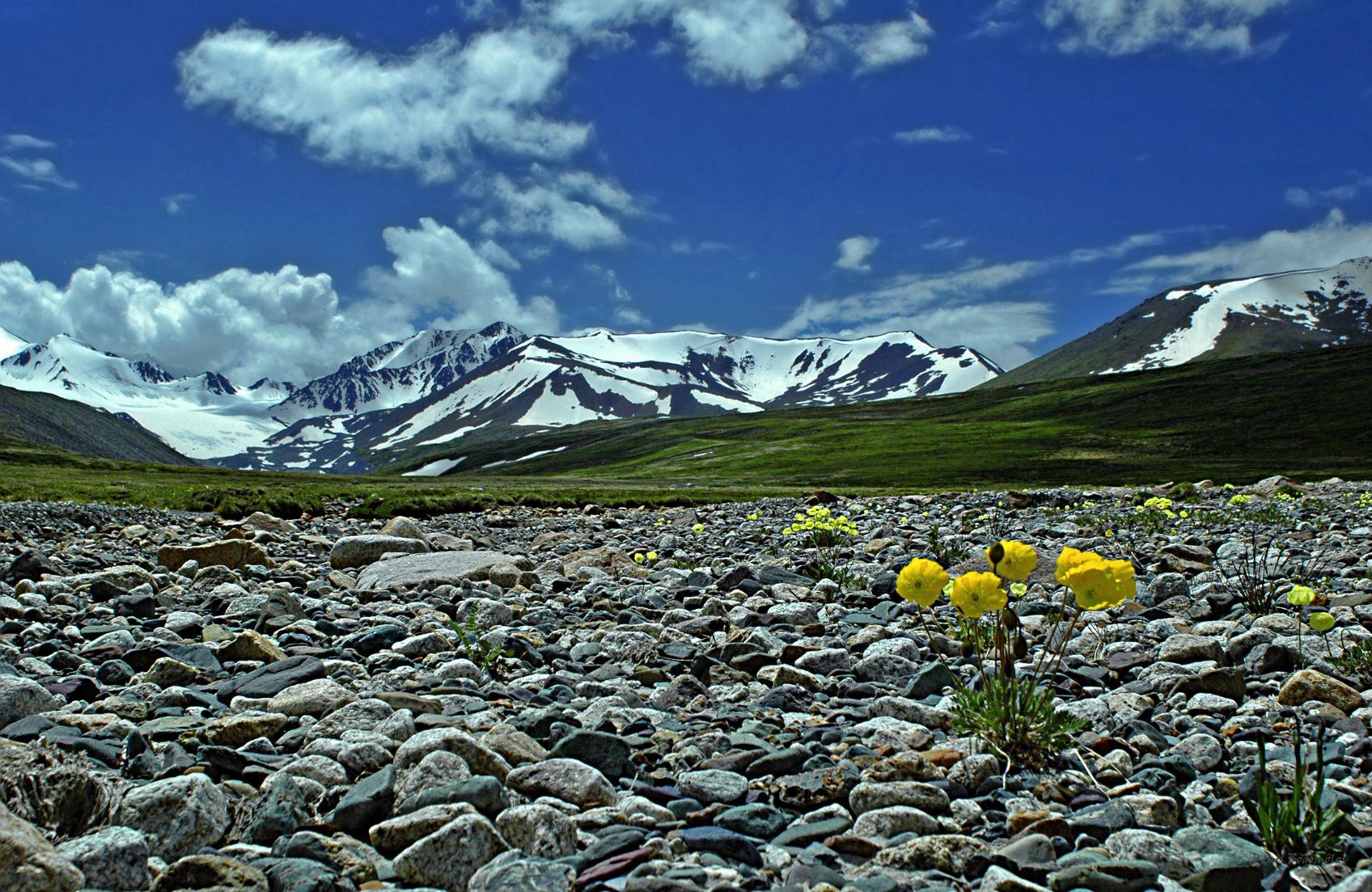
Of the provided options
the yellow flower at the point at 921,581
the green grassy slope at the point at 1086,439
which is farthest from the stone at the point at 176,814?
the green grassy slope at the point at 1086,439

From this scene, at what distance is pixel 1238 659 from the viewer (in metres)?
7.21

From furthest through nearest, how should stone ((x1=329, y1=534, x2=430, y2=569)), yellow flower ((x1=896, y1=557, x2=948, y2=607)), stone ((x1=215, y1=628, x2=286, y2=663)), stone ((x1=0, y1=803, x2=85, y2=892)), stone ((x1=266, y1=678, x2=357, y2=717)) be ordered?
stone ((x1=329, y1=534, x2=430, y2=569)), stone ((x1=215, y1=628, x2=286, y2=663)), stone ((x1=266, y1=678, x2=357, y2=717)), yellow flower ((x1=896, y1=557, x2=948, y2=607)), stone ((x1=0, y1=803, x2=85, y2=892))

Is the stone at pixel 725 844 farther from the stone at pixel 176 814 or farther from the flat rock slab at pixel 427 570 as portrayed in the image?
the flat rock slab at pixel 427 570

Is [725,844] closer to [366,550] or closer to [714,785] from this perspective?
[714,785]

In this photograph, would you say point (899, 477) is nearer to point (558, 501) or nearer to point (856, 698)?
point (558, 501)

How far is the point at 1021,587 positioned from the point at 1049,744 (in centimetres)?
222

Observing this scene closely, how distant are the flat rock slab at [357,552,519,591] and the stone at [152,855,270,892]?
8.64 metres

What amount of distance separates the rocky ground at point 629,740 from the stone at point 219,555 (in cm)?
203

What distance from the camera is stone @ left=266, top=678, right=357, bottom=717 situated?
5.68 m

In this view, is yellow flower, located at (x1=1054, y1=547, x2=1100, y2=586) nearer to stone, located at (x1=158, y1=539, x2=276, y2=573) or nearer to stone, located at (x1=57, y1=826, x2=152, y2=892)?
stone, located at (x1=57, y1=826, x2=152, y2=892)

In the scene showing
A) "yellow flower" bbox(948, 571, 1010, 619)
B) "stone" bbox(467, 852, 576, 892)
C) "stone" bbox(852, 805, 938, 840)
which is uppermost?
"yellow flower" bbox(948, 571, 1010, 619)

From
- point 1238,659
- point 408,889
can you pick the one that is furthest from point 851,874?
point 1238,659

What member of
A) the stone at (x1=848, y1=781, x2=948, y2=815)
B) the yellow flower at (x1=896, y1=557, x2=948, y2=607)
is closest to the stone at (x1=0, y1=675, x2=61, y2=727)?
the stone at (x1=848, y1=781, x2=948, y2=815)

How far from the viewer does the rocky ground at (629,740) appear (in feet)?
11.9
